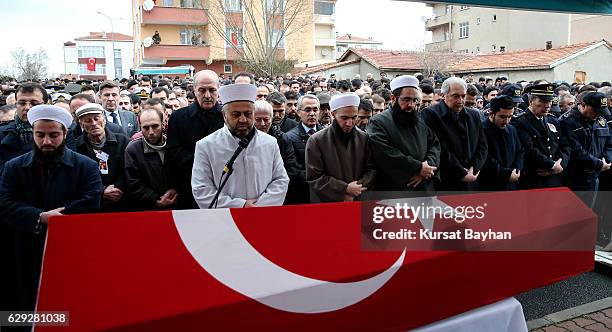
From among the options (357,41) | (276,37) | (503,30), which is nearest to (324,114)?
(276,37)

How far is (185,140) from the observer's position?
404 cm

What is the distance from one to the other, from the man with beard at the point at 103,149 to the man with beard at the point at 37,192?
2.13 ft

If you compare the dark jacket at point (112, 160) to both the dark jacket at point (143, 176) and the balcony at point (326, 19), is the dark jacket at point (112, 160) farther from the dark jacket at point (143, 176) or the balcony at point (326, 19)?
the balcony at point (326, 19)

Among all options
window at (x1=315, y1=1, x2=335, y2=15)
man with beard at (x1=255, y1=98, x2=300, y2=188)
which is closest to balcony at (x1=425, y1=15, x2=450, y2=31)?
window at (x1=315, y1=1, x2=335, y2=15)

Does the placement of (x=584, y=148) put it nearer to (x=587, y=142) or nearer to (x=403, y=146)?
(x=587, y=142)

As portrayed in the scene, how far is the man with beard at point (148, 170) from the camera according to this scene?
3877 mm

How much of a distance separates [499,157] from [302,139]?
6.93ft

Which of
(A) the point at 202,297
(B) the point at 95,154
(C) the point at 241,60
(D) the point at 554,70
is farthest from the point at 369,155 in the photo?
(C) the point at 241,60

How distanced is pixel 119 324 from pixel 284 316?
32.6 inches

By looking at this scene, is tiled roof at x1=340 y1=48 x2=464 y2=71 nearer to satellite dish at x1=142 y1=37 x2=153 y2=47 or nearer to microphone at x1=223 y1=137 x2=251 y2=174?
satellite dish at x1=142 y1=37 x2=153 y2=47

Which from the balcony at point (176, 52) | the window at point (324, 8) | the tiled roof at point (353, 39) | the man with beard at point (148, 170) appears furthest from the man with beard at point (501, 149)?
the tiled roof at point (353, 39)

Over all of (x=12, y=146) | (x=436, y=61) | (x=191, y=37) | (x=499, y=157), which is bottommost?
(x=499, y=157)

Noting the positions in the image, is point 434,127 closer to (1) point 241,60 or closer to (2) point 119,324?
(2) point 119,324

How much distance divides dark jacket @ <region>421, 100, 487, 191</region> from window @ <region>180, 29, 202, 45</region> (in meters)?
36.7
